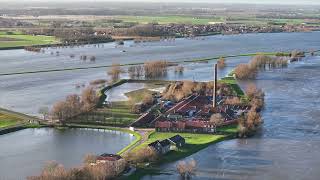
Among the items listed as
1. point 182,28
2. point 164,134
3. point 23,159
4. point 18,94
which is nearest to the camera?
point 23,159

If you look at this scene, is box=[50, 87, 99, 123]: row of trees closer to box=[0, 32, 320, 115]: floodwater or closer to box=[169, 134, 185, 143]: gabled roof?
box=[0, 32, 320, 115]: floodwater

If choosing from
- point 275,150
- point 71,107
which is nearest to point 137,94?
point 71,107

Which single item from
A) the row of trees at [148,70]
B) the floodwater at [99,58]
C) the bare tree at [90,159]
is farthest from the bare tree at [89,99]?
the row of trees at [148,70]

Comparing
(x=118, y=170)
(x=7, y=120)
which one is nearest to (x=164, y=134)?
(x=118, y=170)

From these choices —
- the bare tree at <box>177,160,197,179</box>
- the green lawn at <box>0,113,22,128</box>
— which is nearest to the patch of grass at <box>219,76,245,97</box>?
the green lawn at <box>0,113,22,128</box>

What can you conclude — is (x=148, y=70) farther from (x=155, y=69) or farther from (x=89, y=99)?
(x=89, y=99)

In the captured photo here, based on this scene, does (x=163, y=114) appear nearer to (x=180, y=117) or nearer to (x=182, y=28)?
(x=180, y=117)
